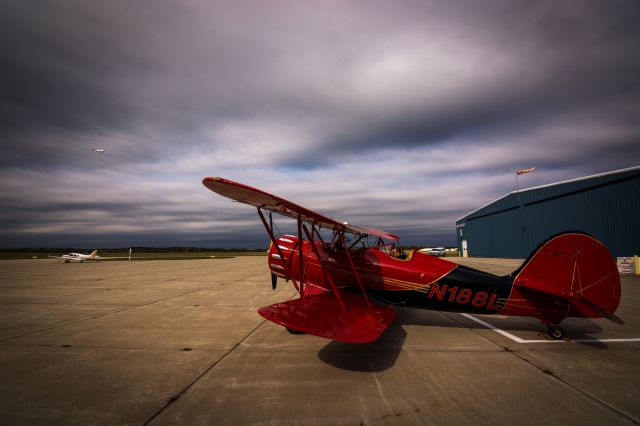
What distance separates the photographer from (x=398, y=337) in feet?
18.5

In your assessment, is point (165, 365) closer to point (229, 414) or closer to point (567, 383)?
point (229, 414)

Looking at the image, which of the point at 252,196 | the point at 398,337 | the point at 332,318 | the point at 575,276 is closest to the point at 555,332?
the point at 575,276

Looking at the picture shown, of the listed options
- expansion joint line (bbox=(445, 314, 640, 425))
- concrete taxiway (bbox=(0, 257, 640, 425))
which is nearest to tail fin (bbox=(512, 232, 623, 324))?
concrete taxiway (bbox=(0, 257, 640, 425))

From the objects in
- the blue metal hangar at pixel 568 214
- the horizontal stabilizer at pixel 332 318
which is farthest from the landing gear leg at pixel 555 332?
the blue metal hangar at pixel 568 214

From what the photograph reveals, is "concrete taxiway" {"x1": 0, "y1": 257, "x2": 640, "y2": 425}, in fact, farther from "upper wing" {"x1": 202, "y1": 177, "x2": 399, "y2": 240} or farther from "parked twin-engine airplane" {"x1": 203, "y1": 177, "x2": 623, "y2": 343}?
"upper wing" {"x1": 202, "y1": 177, "x2": 399, "y2": 240}

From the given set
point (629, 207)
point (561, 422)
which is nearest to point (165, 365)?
point (561, 422)

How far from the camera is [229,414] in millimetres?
2943

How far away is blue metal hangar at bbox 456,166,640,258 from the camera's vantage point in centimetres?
1950

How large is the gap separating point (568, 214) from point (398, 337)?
2716 centimetres

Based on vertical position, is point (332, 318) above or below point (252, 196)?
below

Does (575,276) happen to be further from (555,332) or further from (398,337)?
(398,337)

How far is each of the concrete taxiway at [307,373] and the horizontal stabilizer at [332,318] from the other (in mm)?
490

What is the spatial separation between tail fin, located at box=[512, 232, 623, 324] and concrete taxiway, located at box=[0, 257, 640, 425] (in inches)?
30.4

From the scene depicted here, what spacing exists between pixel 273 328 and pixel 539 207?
31.3 m
